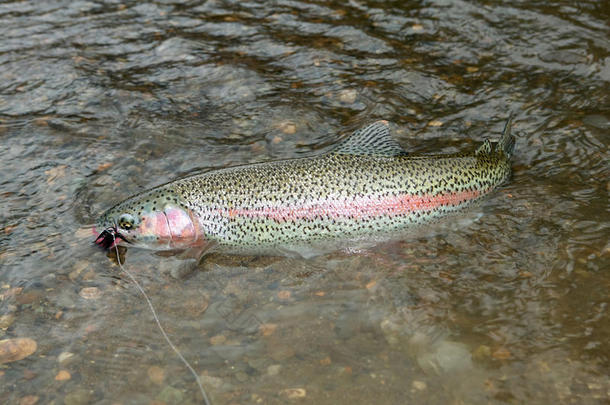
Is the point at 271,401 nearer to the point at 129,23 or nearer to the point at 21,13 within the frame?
the point at 129,23

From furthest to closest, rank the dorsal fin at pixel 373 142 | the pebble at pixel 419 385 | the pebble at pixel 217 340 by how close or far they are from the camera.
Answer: the dorsal fin at pixel 373 142
the pebble at pixel 217 340
the pebble at pixel 419 385

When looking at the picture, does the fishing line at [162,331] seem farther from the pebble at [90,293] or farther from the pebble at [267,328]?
the pebble at [267,328]

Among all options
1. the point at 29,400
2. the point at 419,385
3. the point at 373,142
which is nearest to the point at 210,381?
the point at 29,400

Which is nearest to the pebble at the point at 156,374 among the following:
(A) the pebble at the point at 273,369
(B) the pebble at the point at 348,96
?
(A) the pebble at the point at 273,369

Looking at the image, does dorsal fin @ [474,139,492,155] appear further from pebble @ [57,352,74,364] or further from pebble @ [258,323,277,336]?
pebble @ [57,352,74,364]

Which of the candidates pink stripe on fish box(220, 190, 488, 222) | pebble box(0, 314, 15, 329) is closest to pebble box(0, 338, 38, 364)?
pebble box(0, 314, 15, 329)

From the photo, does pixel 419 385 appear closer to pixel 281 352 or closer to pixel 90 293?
pixel 281 352

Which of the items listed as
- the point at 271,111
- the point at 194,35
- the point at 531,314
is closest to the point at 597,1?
the point at 271,111
